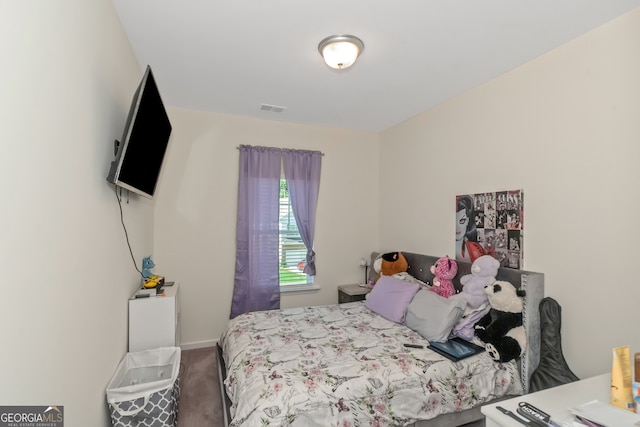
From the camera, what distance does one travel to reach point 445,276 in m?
2.81

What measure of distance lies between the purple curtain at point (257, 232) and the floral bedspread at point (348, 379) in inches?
45.0

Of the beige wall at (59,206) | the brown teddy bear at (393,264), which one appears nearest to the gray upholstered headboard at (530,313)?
the brown teddy bear at (393,264)

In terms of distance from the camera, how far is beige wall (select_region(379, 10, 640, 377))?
5.93 ft

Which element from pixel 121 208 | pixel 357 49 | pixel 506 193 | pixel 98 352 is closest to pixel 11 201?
pixel 98 352

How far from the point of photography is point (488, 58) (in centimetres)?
231

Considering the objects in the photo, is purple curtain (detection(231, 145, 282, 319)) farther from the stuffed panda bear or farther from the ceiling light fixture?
the stuffed panda bear

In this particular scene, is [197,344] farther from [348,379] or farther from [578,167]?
[578,167]

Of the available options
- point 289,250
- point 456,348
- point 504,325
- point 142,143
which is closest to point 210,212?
point 289,250

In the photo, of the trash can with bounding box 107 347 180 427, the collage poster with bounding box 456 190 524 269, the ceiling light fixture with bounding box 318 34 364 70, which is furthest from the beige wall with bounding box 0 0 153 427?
the collage poster with bounding box 456 190 524 269

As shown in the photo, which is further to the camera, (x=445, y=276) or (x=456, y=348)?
(x=445, y=276)

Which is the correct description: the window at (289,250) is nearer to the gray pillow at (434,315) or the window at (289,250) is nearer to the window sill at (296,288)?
the window sill at (296,288)

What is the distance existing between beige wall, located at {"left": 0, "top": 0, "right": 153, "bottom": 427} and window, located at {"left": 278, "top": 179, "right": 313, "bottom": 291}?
208 cm

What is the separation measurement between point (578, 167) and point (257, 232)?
300cm

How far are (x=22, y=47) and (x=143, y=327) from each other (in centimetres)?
189
